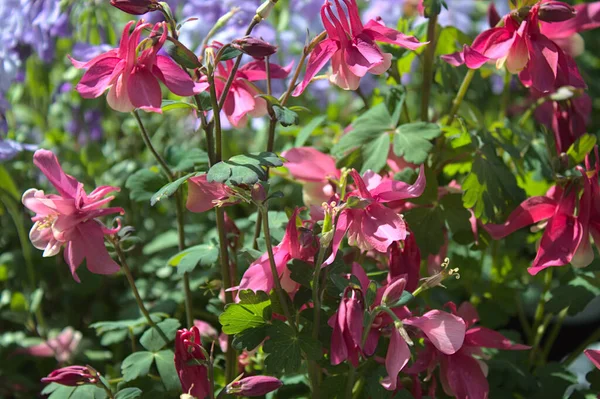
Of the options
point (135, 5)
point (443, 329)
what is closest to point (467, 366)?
point (443, 329)

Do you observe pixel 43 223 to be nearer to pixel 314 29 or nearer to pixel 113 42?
pixel 113 42

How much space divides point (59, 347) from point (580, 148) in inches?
36.7

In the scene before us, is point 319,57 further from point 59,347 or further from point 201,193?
point 59,347

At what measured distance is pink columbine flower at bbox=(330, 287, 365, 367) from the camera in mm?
733

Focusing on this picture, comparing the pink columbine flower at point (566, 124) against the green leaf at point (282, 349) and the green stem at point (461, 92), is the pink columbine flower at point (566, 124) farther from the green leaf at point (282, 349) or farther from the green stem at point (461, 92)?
the green leaf at point (282, 349)

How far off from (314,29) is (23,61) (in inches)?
32.5

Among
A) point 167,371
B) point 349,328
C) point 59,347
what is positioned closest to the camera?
point 349,328

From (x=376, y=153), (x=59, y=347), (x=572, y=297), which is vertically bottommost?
(x=59, y=347)

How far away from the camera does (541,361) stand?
1228mm

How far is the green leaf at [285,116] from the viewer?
79 cm

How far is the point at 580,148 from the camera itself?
995 millimetres

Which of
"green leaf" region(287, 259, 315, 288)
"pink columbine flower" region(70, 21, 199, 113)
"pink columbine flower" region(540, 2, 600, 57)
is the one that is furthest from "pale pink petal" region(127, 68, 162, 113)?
"pink columbine flower" region(540, 2, 600, 57)

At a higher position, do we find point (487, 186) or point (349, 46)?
point (349, 46)

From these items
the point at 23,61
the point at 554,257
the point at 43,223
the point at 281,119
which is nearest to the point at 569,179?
the point at 554,257
